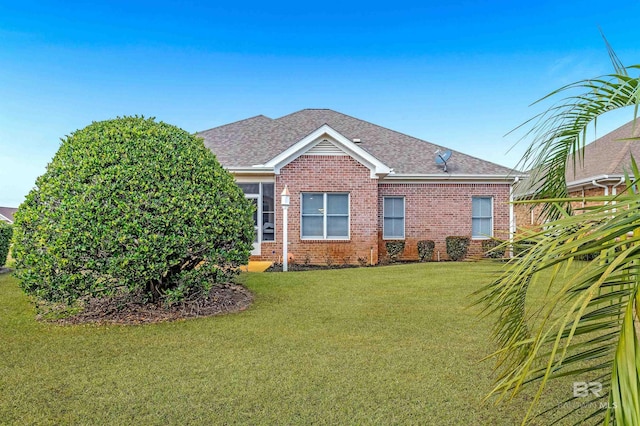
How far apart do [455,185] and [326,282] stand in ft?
27.9

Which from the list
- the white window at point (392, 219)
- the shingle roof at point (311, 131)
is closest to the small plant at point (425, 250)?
the white window at point (392, 219)

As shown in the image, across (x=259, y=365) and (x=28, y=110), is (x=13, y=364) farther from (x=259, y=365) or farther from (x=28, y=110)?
(x=28, y=110)

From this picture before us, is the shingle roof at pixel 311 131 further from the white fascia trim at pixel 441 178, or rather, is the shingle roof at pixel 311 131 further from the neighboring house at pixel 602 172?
the neighboring house at pixel 602 172

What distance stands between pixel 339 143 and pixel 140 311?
9.37m

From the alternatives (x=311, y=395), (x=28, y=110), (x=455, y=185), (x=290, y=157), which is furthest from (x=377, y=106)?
(x=311, y=395)

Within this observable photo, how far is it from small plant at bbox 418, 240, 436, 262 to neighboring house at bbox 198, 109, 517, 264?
330 mm

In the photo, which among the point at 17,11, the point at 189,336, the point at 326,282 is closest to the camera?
the point at 189,336

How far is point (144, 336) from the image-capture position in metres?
5.90

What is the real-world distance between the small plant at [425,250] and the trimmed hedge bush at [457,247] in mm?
719

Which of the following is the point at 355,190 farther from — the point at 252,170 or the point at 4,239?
the point at 4,239

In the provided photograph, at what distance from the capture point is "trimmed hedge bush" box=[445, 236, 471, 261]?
15789 millimetres

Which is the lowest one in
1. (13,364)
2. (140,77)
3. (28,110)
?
(13,364)

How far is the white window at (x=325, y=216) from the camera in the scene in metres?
14.7

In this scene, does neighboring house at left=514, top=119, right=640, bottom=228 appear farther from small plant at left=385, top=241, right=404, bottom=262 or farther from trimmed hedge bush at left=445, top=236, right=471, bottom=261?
small plant at left=385, top=241, right=404, bottom=262
